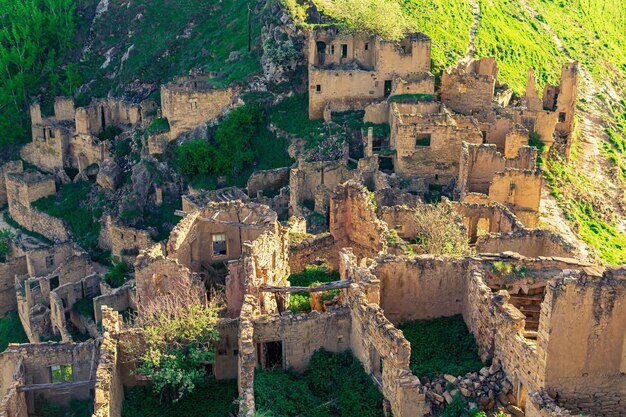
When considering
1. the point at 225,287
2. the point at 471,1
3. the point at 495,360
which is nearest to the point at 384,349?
the point at 495,360

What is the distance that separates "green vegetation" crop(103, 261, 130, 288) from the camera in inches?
1905

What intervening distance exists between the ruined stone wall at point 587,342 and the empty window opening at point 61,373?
15.6 m

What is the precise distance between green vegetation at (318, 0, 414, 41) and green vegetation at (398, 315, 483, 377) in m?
28.5

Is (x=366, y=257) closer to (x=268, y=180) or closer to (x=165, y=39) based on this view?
(x=268, y=180)

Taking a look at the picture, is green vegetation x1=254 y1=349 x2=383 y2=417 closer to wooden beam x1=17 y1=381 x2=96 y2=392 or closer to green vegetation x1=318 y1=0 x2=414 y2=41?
wooden beam x1=17 y1=381 x2=96 y2=392

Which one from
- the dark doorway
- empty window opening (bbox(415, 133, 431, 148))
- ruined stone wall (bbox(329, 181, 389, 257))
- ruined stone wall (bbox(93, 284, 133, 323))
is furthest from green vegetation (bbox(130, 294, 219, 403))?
the dark doorway

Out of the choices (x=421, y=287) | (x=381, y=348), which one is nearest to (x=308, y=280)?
(x=421, y=287)

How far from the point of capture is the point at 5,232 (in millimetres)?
57156

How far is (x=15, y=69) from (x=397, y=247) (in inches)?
2103

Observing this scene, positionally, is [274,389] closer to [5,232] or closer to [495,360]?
[495,360]

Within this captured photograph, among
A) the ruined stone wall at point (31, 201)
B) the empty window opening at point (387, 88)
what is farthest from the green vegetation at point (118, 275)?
the empty window opening at point (387, 88)

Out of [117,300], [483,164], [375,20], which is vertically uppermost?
[375,20]

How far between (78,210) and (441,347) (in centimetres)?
4011

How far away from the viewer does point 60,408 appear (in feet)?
92.6
